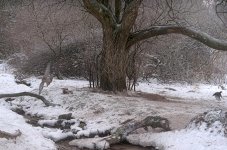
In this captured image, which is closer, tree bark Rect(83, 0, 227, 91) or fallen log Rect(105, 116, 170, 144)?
fallen log Rect(105, 116, 170, 144)

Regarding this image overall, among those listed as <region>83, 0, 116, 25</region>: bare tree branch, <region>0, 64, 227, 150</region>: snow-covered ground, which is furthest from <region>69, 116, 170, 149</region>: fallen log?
<region>83, 0, 116, 25</region>: bare tree branch

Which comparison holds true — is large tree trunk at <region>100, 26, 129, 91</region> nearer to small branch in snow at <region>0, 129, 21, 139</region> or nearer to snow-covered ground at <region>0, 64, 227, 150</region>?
snow-covered ground at <region>0, 64, 227, 150</region>

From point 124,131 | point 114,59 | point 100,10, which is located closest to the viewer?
point 124,131

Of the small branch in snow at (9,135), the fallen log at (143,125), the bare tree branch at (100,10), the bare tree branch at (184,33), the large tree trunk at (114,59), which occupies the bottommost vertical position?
the small branch in snow at (9,135)

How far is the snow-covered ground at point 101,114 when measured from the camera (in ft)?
26.5

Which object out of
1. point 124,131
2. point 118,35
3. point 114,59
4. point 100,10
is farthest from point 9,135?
point 118,35

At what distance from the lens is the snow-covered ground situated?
806 centimetres

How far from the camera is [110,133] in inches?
374

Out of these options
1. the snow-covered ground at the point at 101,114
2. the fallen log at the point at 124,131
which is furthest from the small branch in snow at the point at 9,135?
the fallen log at the point at 124,131

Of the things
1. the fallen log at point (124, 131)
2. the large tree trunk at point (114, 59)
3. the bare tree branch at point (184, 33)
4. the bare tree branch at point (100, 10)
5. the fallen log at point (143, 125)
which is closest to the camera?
the fallen log at point (124, 131)

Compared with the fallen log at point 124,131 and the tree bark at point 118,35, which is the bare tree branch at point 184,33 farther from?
the fallen log at point 124,131

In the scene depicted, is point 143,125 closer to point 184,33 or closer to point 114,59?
point 114,59

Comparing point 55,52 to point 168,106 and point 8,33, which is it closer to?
point 8,33

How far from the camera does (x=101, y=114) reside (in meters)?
11.0
